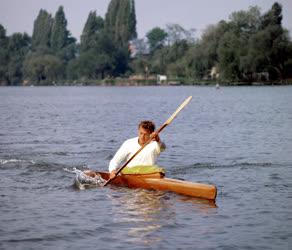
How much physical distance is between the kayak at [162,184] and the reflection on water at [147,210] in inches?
4.2

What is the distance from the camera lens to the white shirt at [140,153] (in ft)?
49.7

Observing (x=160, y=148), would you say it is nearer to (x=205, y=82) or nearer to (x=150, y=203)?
(x=150, y=203)

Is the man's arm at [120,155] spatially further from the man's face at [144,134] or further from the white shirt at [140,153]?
the man's face at [144,134]

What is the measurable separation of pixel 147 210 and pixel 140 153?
1800 mm

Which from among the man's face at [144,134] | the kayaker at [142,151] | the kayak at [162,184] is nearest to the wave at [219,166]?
the kayak at [162,184]

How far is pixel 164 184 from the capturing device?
15078mm

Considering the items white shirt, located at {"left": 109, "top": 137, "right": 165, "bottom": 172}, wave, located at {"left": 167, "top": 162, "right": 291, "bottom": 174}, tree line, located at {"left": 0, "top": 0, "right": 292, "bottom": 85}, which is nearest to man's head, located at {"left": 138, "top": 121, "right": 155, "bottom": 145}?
white shirt, located at {"left": 109, "top": 137, "right": 165, "bottom": 172}

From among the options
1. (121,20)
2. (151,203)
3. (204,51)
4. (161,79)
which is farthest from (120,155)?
(121,20)

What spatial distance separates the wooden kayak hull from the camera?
1435 centimetres

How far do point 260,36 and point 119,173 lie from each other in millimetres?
94176

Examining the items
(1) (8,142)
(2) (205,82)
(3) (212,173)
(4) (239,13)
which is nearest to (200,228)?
(3) (212,173)

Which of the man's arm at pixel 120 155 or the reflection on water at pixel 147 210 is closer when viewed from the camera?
the reflection on water at pixel 147 210

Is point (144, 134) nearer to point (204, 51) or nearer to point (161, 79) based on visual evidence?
point (204, 51)

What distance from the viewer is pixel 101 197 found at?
15195 mm
